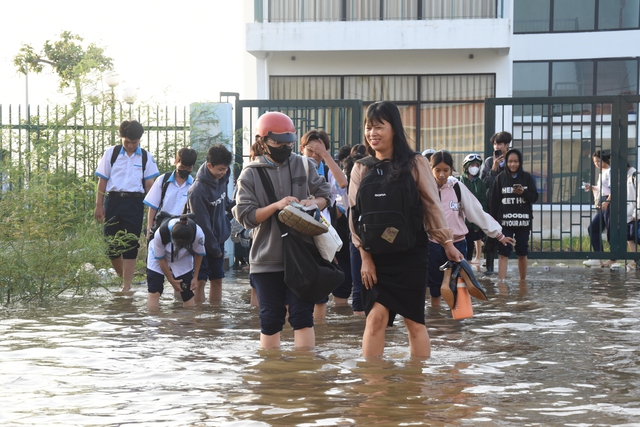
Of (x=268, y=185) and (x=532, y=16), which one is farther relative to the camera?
(x=532, y=16)

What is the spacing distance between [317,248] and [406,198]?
67 centimetres

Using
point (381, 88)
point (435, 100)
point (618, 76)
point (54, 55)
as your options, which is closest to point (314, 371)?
point (435, 100)

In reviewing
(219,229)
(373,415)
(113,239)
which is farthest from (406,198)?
(113,239)

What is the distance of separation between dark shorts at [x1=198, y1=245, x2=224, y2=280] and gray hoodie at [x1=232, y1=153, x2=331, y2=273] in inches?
139

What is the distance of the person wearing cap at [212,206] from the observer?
9469mm

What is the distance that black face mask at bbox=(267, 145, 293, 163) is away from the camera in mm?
6387

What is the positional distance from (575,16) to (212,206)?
54.5 ft

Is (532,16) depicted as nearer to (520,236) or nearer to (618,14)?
(618,14)

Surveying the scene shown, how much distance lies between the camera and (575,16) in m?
24.0

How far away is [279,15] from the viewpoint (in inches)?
930

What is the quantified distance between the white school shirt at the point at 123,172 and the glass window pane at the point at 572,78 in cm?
1488

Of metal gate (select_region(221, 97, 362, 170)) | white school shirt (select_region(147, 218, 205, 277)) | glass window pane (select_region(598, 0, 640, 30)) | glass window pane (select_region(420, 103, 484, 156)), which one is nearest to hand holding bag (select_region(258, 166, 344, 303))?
white school shirt (select_region(147, 218, 205, 277))

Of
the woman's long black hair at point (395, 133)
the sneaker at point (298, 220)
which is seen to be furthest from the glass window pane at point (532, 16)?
the sneaker at point (298, 220)

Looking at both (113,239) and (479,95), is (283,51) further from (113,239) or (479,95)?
(113,239)
